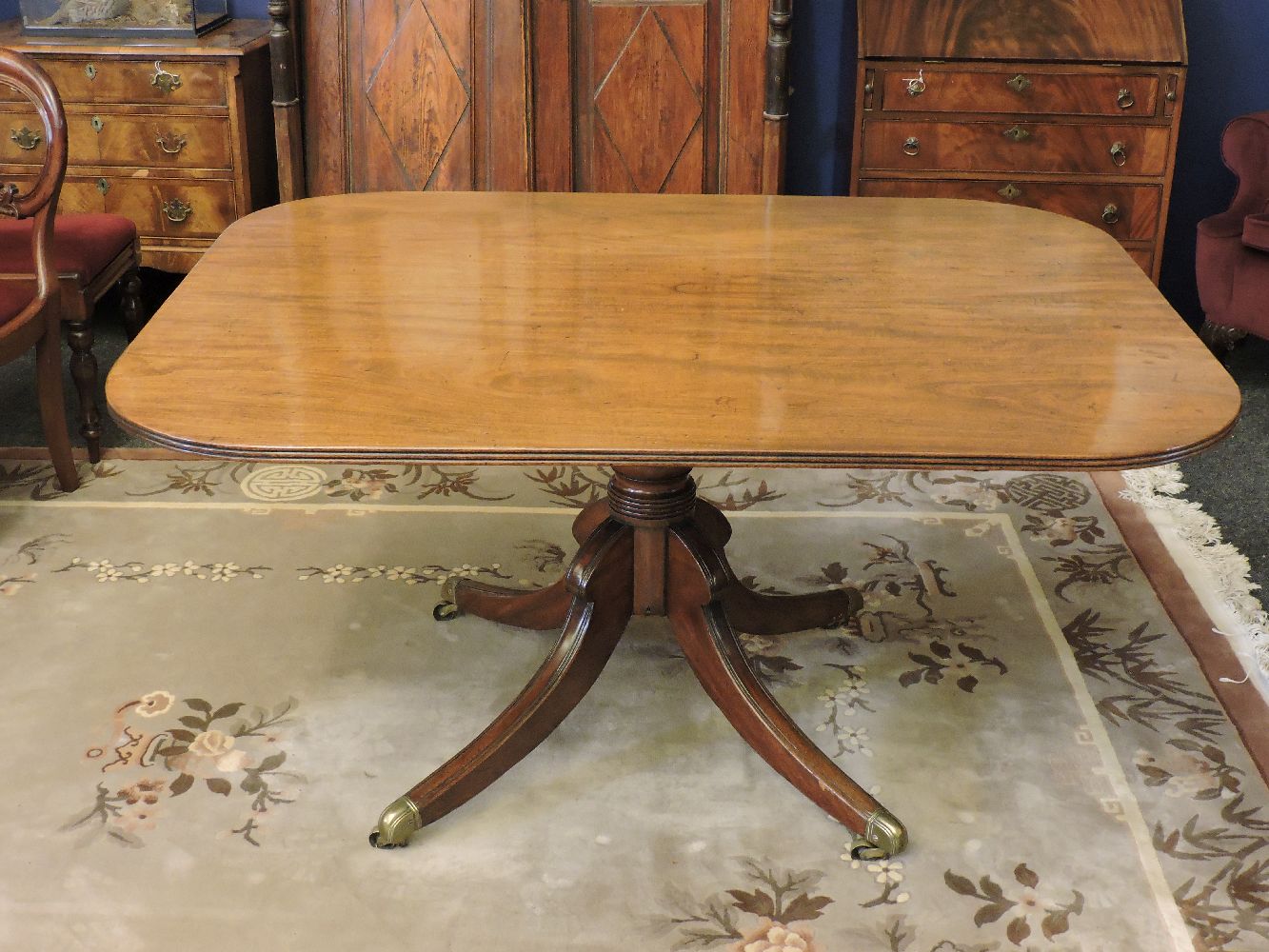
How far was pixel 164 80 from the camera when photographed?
3131 millimetres

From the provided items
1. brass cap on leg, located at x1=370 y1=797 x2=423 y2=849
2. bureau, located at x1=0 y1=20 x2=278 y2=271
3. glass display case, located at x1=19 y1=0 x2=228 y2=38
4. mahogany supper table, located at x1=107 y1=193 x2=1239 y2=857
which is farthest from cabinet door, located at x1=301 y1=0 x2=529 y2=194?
brass cap on leg, located at x1=370 y1=797 x2=423 y2=849

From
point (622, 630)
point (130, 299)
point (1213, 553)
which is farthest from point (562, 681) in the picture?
point (130, 299)

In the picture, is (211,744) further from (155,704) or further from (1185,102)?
(1185,102)

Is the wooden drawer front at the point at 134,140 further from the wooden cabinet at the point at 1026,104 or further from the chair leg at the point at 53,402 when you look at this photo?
the wooden cabinet at the point at 1026,104

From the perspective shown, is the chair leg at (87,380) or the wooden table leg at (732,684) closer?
the wooden table leg at (732,684)

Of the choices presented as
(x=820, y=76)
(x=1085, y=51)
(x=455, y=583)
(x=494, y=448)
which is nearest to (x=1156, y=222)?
(x=1085, y=51)

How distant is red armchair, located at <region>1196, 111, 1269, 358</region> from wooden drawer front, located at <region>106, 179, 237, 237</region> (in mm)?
2334

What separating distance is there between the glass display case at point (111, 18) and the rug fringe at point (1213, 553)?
7.87 ft

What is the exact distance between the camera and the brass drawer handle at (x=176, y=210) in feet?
Answer: 10.7

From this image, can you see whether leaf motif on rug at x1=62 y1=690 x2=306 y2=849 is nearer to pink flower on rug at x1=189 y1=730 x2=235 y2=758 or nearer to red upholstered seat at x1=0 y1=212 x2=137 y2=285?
pink flower on rug at x1=189 y1=730 x2=235 y2=758

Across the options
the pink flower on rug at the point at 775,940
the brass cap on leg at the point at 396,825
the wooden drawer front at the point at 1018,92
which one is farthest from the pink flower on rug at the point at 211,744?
the wooden drawer front at the point at 1018,92

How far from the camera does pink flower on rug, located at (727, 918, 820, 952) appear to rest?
5.22 ft

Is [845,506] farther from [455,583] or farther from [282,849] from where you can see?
[282,849]

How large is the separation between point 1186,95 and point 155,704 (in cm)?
297
